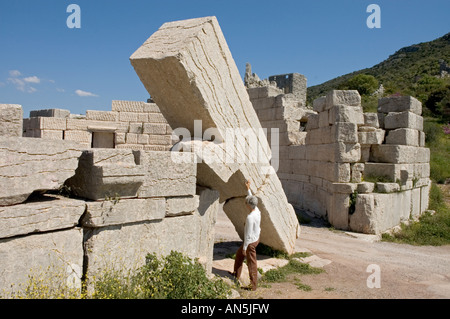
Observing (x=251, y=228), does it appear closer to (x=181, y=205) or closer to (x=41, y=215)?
(x=181, y=205)

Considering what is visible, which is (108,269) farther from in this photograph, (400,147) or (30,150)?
(400,147)

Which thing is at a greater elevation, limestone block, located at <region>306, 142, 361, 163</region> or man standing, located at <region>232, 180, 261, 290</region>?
limestone block, located at <region>306, 142, 361, 163</region>

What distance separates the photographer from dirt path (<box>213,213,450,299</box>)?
5.37m

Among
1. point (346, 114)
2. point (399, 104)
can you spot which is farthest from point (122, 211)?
point (399, 104)

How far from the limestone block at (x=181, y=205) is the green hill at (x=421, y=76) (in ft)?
59.0

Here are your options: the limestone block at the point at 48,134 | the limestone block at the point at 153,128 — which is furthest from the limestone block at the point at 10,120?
the limestone block at the point at 153,128

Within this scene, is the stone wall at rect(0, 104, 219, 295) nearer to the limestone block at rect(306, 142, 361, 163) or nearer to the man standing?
the man standing

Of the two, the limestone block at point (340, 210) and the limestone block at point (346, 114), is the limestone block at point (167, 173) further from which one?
the limestone block at point (346, 114)

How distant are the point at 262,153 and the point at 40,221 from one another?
11.7ft

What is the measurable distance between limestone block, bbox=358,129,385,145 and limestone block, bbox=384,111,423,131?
1.74ft

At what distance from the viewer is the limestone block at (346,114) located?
32.7ft

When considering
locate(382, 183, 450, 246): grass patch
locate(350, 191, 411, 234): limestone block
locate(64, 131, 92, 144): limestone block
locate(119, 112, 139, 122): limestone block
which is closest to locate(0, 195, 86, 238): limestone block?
locate(350, 191, 411, 234): limestone block

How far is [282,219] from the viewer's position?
6426 millimetres

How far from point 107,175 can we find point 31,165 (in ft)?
2.24
